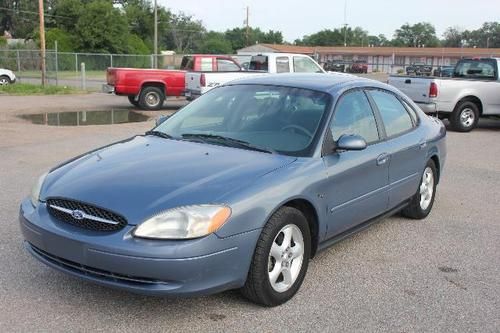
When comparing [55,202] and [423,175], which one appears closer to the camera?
[55,202]

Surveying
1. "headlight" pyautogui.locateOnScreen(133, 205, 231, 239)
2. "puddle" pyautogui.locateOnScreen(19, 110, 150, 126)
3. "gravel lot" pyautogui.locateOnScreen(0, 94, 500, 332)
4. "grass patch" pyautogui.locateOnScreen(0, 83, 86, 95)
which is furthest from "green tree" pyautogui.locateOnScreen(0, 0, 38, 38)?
"headlight" pyautogui.locateOnScreen(133, 205, 231, 239)

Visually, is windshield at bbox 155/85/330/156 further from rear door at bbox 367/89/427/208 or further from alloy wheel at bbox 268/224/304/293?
rear door at bbox 367/89/427/208

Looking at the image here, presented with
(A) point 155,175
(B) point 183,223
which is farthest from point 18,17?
(B) point 183,223

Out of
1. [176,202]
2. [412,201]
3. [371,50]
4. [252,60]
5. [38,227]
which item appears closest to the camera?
[176,202]

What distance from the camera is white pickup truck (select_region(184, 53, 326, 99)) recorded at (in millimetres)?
16688

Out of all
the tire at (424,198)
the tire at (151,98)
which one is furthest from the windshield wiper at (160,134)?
the tire at (151,98)

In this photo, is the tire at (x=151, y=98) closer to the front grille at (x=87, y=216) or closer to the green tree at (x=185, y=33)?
the front grille at (x=87, y=216)

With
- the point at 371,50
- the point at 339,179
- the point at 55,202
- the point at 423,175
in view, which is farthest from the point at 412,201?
the point at 371,50

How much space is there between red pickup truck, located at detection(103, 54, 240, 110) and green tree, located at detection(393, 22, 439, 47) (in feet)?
Result: 448

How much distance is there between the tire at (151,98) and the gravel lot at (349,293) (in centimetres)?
1223

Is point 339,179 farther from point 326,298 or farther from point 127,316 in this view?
point 127,316

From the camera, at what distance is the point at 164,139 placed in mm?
4906

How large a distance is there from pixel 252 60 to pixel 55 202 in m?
14.9

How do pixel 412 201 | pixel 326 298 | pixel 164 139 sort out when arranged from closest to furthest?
pixel 326 298
pixel 164 139
pixel 412 201
